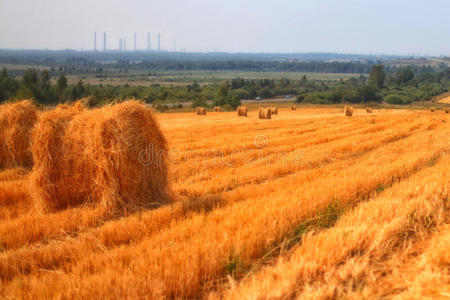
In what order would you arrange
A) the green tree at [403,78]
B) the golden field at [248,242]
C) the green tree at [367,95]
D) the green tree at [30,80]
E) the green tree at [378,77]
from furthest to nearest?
the green tree at [403,78] → the green tree at [378,77] → the green tree at [367,95] → the green tree at [30,80] → the golden field at [248,242]

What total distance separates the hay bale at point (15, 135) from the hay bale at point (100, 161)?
465 centimetres

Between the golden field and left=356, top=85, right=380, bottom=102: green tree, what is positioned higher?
left=356, top=85, right=380, bottom=102: green tree

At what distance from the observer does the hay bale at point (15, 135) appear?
41.2 feet

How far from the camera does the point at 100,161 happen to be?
789cm

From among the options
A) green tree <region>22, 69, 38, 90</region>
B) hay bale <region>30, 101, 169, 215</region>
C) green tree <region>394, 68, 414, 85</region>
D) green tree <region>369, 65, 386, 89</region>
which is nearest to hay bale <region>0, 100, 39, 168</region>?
hay bale <region>30, 101, 169, 215</region>

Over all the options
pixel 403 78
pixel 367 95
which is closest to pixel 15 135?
pixel 367 95

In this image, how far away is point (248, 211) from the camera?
6.85 metres

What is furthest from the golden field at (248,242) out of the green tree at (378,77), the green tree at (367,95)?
the green tree at (378,77)

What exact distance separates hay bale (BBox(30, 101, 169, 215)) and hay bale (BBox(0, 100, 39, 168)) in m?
4.65

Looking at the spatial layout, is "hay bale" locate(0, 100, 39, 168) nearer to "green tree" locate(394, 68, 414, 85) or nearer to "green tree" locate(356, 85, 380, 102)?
"green tree" locate(356, 85, 380, 102)

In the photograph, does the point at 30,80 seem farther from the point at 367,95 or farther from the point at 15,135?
the point at 15,135

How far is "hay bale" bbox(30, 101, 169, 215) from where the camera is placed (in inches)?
311

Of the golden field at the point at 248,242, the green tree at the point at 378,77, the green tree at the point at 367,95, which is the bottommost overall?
the golden field at the point at 248,242

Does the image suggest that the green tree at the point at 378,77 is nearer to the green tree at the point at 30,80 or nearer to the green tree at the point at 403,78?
the green tree at the point at 403,78
